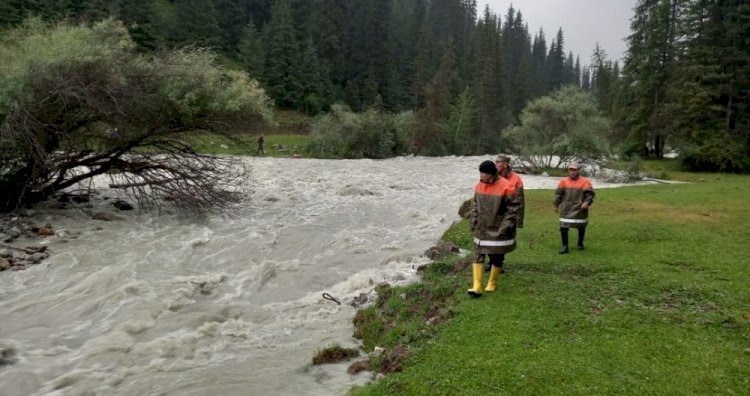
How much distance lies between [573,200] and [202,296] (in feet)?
32.9

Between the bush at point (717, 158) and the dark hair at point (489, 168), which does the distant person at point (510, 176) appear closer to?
the dark hair at point (489, 168)

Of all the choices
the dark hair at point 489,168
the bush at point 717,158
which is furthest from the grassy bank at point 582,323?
the bush at point 717,158

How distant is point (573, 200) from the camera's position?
13391 mm

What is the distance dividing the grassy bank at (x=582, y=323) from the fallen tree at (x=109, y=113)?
13.3 m

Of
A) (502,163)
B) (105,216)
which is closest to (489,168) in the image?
(502,163)

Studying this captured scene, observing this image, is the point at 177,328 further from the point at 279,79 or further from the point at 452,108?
the point at 279,79

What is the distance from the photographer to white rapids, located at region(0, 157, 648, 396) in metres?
8.71

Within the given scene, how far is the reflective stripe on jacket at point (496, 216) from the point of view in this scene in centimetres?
936

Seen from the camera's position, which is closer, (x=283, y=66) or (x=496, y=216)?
(x=496, y=216)

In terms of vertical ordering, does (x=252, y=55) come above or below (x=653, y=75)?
above

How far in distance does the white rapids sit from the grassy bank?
1259mm

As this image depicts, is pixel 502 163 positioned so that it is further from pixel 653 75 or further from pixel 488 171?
pixel 653 75

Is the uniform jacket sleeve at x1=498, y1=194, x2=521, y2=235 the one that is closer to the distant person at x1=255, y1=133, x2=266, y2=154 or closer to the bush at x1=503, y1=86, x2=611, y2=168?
the bush at x1=503, y1=86, x2=611, y2=168

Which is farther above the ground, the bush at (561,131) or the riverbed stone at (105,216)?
the bush at (561,131)
